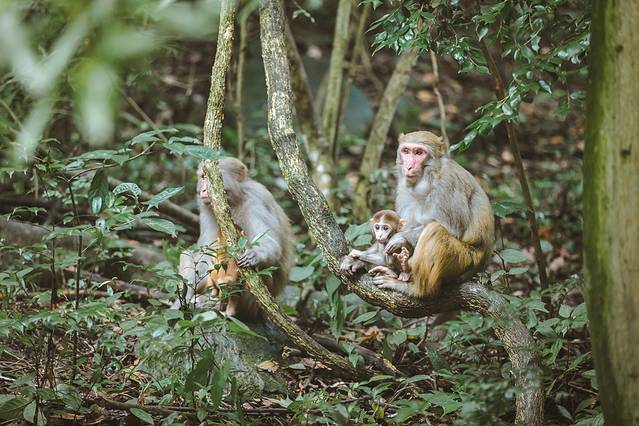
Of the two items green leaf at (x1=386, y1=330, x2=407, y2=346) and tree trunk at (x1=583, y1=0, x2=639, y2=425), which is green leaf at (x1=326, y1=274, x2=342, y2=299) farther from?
tree trunk at (x1=583, y1=0, x2=639, y2=425)

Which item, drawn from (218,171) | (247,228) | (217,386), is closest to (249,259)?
(247,228)

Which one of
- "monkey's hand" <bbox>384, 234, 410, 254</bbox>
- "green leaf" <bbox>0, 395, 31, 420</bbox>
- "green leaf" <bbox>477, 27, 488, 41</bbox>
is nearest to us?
"green leaf" <bbox>0, 395, 31, 420</bbox>

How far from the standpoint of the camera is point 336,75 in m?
8.83

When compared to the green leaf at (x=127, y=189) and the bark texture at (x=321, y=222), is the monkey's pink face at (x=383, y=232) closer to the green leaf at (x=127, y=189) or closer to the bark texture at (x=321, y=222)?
the bark texture at (x=321, y=222)

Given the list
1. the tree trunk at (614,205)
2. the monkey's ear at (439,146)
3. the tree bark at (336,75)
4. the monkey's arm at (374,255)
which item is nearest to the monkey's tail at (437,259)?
the monkey's arm at (374,255)

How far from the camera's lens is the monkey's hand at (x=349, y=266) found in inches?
196

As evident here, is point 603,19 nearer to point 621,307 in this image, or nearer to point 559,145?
point 621,307

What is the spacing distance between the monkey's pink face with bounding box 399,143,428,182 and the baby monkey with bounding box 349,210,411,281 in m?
0.37

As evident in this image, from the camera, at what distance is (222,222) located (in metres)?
5.23

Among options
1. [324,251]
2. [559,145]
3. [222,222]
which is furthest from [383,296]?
[559,145]

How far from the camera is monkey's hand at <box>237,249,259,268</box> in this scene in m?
6.01

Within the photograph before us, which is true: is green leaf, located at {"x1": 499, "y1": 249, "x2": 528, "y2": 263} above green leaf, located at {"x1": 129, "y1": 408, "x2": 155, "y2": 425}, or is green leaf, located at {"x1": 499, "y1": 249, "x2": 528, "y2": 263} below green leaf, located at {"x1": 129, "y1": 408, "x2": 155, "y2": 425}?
above

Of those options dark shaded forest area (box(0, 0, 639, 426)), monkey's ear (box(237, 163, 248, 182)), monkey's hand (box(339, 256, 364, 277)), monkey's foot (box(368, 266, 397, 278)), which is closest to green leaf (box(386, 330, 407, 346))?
dark shaded forest area (box(0, 0, 639, 426))

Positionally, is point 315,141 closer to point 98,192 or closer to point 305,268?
point 305,268
